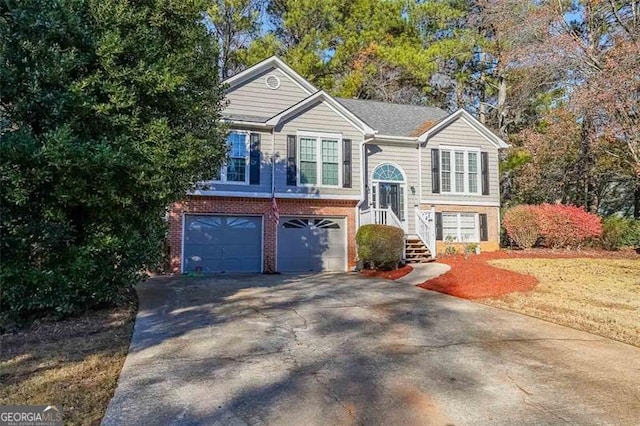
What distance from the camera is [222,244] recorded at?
14719 millimetres

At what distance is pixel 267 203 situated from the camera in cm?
1495

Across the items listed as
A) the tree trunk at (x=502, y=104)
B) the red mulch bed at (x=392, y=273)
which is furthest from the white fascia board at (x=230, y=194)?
the tree trunk at (x=502, y=104)

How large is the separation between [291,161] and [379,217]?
349 centimetres

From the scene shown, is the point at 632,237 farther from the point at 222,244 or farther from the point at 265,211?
the point at 222,244

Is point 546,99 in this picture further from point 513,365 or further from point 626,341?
point 513,365

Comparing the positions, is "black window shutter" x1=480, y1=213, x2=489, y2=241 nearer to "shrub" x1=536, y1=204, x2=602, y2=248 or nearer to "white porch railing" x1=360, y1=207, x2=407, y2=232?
"shrub" x1=536, y1=204, x2=602, y2=248

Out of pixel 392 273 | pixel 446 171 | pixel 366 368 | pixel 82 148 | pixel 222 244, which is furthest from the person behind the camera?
pixel 446 171

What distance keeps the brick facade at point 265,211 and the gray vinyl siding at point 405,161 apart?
1986 mm

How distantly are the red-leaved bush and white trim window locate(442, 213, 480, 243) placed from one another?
4.14 feet

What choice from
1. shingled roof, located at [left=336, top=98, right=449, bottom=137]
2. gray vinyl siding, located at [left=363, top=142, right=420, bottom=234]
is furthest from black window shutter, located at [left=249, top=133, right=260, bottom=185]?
shingled roof, located at [left=336, top=98, right=449, bottom=137]

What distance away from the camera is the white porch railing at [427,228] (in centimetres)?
1531

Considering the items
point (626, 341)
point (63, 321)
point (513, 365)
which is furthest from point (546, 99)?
point (63, 321)

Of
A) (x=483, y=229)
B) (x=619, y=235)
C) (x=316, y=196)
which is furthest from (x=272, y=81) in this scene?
(x=619, y=235)

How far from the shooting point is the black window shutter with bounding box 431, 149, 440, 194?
1722 cm
